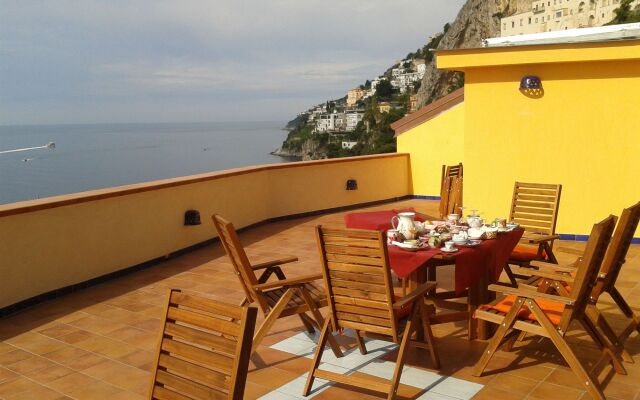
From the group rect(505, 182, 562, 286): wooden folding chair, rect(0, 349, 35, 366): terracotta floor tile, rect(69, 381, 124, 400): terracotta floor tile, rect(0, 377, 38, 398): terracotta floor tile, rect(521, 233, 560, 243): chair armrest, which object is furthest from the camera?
rect(505, 182, 562, 286): wooden folding chair

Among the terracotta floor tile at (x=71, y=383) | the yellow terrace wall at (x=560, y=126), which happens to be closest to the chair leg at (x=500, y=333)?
the terracotta floor tile at (x=71, y=383)

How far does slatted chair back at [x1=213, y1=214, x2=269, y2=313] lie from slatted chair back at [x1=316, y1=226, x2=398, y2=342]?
0.61 metres

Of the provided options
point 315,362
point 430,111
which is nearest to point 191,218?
point 315,362

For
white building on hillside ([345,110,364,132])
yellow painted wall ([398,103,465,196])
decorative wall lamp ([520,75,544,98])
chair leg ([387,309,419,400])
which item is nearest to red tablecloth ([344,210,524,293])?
chair leg ([387,309,419,400])

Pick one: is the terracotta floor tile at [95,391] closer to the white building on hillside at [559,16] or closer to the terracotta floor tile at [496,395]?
the terracotta floor tile at [496,395]

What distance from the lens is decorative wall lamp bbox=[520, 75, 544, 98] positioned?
25.2 ft

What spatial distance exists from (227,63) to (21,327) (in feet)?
171

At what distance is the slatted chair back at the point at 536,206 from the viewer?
5.66 meters

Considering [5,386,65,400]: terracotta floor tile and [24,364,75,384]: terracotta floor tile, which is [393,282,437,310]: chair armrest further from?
[24,364,75,384]: terracotta floor tile

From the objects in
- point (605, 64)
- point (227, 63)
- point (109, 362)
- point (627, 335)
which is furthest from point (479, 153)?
point (227, 63)

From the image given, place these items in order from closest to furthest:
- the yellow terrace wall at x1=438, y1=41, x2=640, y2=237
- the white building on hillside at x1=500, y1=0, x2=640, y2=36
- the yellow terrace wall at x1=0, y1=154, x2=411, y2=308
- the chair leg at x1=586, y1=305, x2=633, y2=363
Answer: the chair leg at x1=586, y1=305, x2=633, y2=363 < the yellow terrace wall at x1=0, y1=154, x2=411, y2=308 < the yellow terrace wall at x1=438, y1=41, x2=640, y2=237 < the white building on hillside at x1=500, y1=0, x2=640, y2=36

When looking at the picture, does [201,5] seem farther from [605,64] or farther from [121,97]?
[121,97]

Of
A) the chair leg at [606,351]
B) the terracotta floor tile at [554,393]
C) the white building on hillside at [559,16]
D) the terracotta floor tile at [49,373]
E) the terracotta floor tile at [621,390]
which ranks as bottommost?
the terracotta floor tile at [49,373]

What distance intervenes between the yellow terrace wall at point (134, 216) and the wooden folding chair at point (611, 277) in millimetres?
4366
